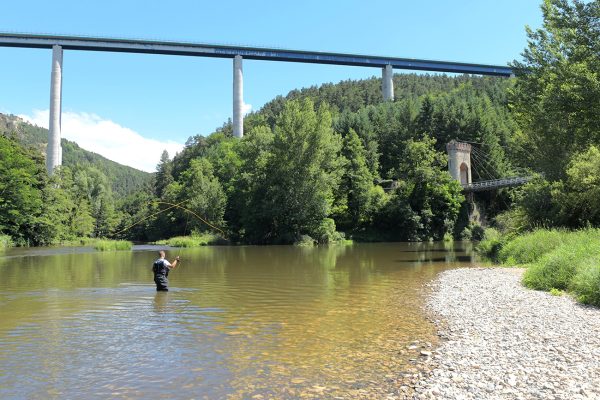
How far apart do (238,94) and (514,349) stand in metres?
88.0

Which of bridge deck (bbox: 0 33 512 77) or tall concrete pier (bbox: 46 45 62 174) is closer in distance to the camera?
tall concrete pier (bbox: 46 45 62 174)

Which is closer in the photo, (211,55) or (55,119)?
(55,119)

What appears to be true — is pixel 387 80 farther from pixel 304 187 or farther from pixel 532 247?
pixel 532 247

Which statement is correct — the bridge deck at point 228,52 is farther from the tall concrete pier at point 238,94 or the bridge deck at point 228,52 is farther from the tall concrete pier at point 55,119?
the tall concrete pier at point 55,119

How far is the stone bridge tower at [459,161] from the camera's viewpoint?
79188 millimetres

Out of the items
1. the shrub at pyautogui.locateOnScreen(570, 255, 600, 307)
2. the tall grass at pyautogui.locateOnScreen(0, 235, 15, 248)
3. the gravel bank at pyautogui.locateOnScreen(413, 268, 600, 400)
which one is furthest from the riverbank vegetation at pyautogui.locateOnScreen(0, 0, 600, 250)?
the gravel bank at pyautogui.locateOnScreen(413, 268, 600, 400)

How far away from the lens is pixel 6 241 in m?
52.9

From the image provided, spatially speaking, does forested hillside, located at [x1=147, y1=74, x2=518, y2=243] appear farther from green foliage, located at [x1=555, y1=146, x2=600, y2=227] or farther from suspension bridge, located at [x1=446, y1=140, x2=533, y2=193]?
green foliage, located at [x1=555, y1=146, x2=600, y2=227]

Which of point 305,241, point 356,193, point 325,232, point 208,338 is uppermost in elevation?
point 356,193

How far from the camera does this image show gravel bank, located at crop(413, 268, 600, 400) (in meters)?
6.25

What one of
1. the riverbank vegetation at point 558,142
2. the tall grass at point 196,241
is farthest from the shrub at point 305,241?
the riverbank vegetation at point 558,142

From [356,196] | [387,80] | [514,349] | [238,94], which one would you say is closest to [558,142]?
[514,349]

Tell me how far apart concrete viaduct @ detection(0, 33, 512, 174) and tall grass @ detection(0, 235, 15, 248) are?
74.9 ft

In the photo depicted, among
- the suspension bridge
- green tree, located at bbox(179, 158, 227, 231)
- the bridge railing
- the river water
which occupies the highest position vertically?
the suspension bridge
